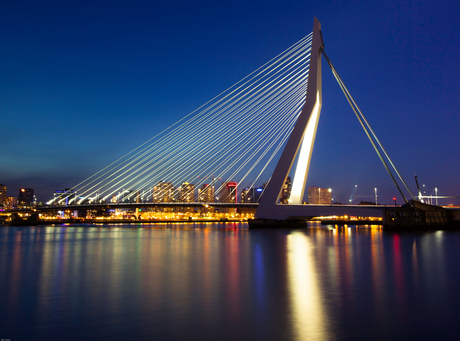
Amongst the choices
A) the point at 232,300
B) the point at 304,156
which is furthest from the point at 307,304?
the point at 304,156

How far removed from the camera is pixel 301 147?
79.9 ft

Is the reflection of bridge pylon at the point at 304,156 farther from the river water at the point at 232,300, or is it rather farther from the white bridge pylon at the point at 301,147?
the river water at the point at 232,300

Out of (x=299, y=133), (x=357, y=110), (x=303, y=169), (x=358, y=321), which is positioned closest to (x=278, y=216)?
(x=303, y=169)

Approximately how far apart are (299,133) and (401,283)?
1588 centimetres

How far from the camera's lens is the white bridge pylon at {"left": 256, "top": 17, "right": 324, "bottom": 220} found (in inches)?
919

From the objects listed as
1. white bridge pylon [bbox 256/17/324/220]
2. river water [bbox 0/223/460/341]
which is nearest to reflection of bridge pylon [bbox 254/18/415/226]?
white bridge pylon [bbox 256/17/324/220]

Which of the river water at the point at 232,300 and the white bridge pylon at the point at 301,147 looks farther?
the white bridge pylon at the point at 301,147

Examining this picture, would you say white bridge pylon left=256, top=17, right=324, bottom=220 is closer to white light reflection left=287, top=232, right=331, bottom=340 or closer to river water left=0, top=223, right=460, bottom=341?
river water left=0, top=223, right=460, bottom=341

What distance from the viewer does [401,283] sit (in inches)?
323

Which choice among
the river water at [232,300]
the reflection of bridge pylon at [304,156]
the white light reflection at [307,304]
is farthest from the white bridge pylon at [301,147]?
the white light reflection at [307,304]

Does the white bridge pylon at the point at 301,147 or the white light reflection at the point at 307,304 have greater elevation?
the white bridge pylon at the point at 301,147

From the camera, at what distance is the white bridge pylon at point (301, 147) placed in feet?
76.6

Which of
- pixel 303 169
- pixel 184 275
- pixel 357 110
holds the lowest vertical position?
pixel 184 275

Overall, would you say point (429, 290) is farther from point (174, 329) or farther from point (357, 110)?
point (357, 110)
